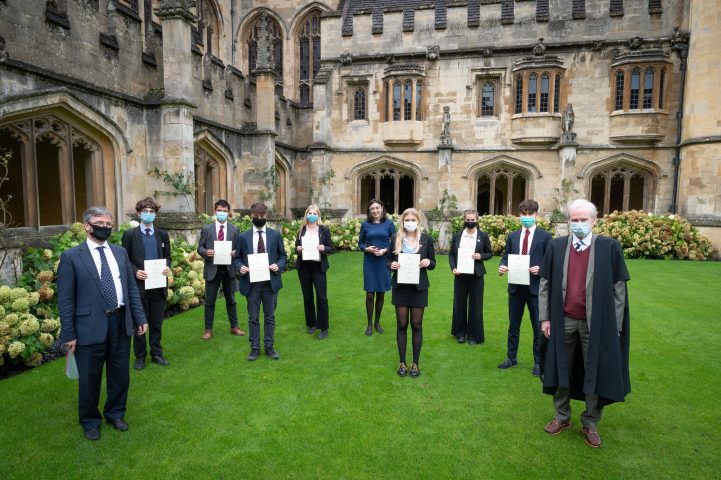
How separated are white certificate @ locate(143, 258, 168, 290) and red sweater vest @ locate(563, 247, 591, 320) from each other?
12.7 ft

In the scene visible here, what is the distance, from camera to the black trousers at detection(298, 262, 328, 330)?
568cm

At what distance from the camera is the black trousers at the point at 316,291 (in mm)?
5680

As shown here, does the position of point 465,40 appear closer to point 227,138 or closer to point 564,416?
point 227,138

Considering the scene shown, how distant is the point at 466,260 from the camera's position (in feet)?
17.0

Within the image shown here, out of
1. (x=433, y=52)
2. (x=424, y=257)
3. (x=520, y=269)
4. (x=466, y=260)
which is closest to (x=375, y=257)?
(x=466, y=260)

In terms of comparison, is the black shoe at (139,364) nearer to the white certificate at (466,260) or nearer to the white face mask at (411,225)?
the white face mask at (411,225)

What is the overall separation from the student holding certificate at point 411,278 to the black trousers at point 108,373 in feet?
7.80

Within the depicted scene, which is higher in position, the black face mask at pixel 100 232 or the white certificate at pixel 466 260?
the black face mask at pixel 100 232

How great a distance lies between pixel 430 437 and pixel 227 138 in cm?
1102

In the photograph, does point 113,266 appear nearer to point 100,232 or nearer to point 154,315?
point 100,232

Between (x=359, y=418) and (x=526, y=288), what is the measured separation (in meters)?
2.22

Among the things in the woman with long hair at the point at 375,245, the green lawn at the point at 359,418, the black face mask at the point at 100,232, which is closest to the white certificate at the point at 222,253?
the green lawn at the point at 359,418

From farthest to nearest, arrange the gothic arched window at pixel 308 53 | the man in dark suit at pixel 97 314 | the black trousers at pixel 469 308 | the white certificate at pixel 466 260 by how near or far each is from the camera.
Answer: the gothic arched window at pixel 308 53, the black trousers at pixel 469 308, the white certificate at pixel 466 260, the man in dark suit at pixel 97 314

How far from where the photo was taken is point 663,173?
14414 millimetres
